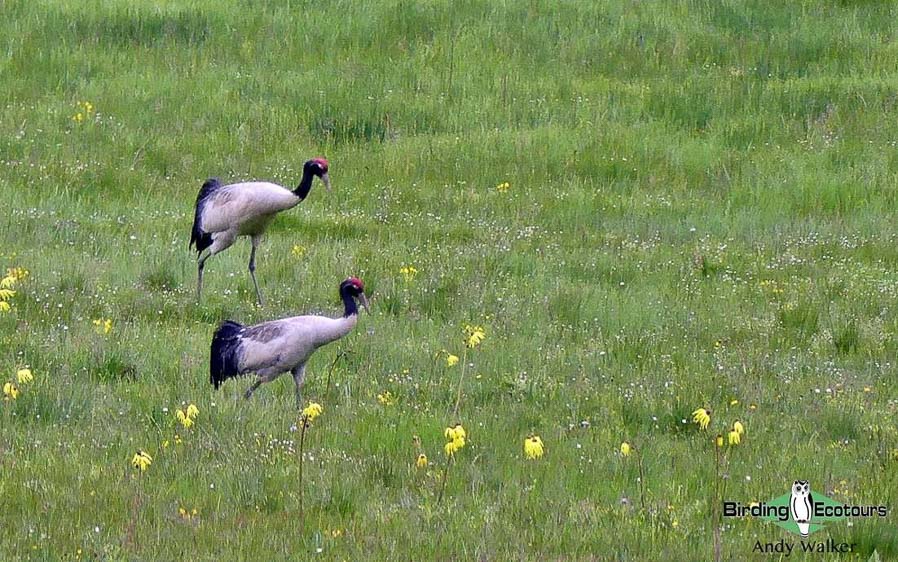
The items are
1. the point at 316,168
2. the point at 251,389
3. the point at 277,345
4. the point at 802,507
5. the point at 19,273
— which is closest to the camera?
the point at 802,507

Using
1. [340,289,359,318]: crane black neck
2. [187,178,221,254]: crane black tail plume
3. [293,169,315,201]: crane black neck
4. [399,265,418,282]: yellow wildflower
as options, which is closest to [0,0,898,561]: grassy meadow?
[399,265,418,282]: yellow wildflower

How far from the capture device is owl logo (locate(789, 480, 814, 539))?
233 inches

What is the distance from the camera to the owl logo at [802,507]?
5.93 meters

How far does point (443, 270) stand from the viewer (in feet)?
36.0

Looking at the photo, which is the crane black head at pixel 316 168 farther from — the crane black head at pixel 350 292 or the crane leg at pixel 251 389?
the crane leg at pixel 251 389

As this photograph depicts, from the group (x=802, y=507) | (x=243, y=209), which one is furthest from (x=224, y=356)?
(x=802, y=507)

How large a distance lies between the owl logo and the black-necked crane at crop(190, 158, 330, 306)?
5405 mm

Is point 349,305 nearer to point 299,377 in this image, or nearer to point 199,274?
point 299,377

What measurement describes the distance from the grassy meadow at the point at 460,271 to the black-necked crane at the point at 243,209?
1.09 ft

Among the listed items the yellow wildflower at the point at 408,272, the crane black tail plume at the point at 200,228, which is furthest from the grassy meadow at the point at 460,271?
the crane black tail plume at the point at 200,228

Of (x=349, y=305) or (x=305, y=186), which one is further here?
(x=305, y=186)

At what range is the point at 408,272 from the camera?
10891 millimetres

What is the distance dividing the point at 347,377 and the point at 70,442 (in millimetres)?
2000

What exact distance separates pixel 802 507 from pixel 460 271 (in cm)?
521
